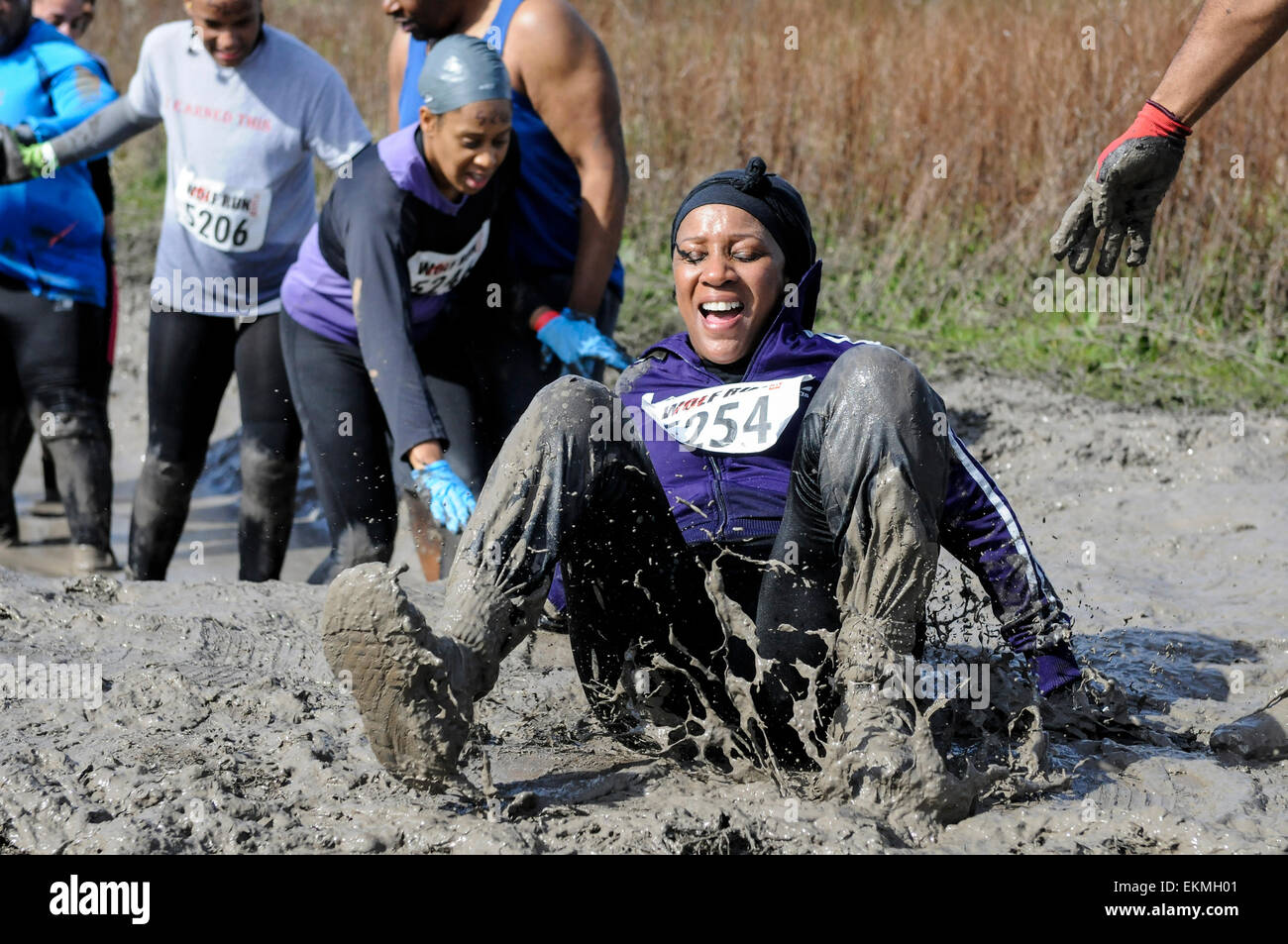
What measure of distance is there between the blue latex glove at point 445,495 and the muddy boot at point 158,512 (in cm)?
168

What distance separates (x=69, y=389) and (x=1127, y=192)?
11.8 feet

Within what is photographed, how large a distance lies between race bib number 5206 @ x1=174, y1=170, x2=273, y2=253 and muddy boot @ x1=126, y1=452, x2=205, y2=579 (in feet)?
2.50

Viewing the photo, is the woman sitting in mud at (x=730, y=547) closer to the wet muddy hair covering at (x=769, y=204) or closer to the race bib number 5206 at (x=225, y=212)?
the wet muddy hair covering at (x=769, y=204)

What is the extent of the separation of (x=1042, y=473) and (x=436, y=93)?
8.58 ft

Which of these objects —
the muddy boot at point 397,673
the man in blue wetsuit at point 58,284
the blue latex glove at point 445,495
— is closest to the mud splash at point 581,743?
the muddy boot at point 397,673

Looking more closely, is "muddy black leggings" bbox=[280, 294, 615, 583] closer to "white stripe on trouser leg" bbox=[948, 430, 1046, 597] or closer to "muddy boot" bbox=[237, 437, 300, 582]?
"muddy boot" bbox=[237, 437, 300, 582]

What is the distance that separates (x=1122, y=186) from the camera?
297 cm

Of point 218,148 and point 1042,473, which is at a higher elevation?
point 218,148

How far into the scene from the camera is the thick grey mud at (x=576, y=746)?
8.00ft

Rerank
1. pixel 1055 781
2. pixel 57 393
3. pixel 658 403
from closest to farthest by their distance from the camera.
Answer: pixel 1055 781 → pixel 658 403 → pixel 57 393

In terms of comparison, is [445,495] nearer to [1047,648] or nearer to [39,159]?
[1047,648]

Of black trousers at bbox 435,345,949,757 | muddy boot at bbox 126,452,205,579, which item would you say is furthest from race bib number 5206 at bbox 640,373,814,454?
muddy boot at bbox 126,452,205,579

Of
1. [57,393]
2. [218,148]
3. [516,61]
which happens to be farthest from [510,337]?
[57,393]
